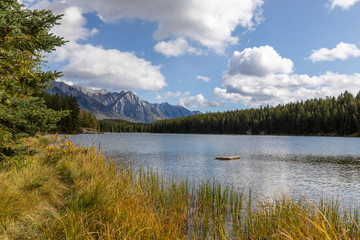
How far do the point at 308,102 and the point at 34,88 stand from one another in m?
181

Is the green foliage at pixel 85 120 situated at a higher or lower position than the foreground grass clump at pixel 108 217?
higher

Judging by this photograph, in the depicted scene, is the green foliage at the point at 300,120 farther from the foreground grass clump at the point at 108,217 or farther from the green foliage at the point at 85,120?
the foreground grass clump at the point at 108,217

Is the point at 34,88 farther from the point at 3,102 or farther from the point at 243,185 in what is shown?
the point at 243,185

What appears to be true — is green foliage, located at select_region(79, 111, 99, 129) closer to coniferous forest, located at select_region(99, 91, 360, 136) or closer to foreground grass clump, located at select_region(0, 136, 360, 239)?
coniferous forest, located at select_region(99, 91, 360, 136)

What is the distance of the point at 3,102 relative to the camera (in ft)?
23.5

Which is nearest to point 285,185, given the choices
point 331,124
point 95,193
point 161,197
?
point 161,197

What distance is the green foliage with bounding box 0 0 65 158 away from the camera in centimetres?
721

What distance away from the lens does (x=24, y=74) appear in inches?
343

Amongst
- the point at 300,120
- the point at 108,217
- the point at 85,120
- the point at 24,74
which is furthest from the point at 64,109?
the point at 300,120

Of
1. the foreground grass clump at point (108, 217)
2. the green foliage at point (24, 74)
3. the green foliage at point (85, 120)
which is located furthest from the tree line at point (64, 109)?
the foreground grass clump at point (108, 217)

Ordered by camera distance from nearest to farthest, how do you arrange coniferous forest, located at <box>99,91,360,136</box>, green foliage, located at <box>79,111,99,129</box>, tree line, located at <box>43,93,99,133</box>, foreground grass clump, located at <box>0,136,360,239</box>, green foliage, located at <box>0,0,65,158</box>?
foreground grass clump, located at <box>0,136,360,239</box>
green foliage, located at <box>0,0,65,158</box>
tree line, located at <box>43,93,99,133</box>
coniferous forest, located at <box>99,91,360,136</box>
green foliage, located at <box>79,111,99,129</box>

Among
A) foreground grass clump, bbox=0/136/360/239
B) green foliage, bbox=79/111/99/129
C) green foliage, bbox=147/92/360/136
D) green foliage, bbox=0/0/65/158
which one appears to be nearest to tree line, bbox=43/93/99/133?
green foliage, bbox=79/111/99/129

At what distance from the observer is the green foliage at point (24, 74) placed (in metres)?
7.21

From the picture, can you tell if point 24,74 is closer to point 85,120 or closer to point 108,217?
point 108,217
